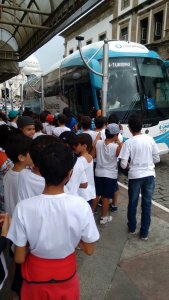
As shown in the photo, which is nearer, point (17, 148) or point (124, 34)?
point (17, 148)

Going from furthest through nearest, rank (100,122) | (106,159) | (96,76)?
(96,76), (100,122), (106,159)

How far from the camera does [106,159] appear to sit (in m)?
4.43

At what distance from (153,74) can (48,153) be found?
7.20 meters

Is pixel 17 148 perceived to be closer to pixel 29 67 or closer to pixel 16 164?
pixel 16 164

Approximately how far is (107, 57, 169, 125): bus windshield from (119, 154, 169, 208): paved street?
1.43 meters

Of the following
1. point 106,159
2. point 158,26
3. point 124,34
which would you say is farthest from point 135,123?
point 124,34

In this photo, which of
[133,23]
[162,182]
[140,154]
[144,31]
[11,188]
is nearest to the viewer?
[11,188]

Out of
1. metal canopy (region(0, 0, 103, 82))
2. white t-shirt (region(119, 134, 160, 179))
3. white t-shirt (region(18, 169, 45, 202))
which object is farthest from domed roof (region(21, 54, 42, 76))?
white t-shirt (region(18, 169, 45, 202))

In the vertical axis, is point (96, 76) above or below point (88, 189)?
above

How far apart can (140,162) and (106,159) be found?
640 mm

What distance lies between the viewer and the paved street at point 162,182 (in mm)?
5812

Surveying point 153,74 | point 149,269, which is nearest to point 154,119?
point 153,74

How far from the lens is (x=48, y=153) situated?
1.70 metres

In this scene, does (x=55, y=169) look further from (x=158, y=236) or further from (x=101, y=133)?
(x=101, y=133)
